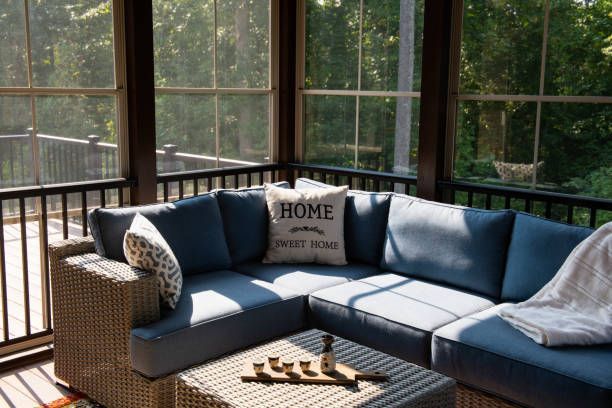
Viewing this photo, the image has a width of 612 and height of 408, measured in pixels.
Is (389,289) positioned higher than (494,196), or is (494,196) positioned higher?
(494,196)

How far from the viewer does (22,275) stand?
12.7ft

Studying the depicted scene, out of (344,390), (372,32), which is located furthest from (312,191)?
(344,390)

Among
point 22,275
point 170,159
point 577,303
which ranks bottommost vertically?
point 22,275

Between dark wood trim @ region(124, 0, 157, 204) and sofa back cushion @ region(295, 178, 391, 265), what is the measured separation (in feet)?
3.92

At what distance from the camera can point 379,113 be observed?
437 centimetres

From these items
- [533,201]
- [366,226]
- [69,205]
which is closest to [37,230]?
[69,205]

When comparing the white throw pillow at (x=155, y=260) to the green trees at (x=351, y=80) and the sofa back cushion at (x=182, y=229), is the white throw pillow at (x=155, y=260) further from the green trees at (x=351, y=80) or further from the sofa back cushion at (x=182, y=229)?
the green trees at (x=351, y=80)

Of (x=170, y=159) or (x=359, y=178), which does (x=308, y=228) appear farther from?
(x=170, y=159)

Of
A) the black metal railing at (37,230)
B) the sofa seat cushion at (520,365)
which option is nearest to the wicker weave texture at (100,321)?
the black metal railing at (37,230)

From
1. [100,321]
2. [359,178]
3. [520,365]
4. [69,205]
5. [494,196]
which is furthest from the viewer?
[359,178]

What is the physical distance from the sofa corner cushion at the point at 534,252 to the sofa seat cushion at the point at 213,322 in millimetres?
1052

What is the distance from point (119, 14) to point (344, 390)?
2.59 m

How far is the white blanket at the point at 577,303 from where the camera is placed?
2.62 m

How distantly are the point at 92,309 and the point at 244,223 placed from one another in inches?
43.3
